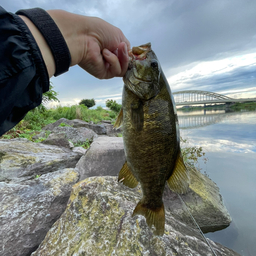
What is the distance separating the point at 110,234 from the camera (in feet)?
7.28

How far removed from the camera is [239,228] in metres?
4.17

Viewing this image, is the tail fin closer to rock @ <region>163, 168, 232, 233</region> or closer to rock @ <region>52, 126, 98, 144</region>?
rock @ <region>163, 168, 232, 233</region>

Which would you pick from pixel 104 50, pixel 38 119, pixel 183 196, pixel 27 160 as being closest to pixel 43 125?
pixel 38 119

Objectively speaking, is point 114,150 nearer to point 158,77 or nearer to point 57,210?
point 57,210

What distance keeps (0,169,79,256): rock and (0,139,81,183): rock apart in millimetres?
1211

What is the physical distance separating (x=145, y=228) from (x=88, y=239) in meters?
0.75

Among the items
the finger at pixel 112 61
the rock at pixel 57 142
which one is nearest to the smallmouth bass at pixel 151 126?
the finger at pixel 112 61

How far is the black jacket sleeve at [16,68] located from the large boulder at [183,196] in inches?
128

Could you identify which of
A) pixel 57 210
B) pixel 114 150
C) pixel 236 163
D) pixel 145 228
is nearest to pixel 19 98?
pixel 145 228

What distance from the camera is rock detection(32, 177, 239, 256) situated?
206 centimetres

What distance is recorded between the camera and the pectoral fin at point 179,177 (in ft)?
5.72

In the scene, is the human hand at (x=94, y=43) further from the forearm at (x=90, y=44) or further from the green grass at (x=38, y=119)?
the green grass at (x=38, y=119)

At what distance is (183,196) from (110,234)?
2.55 m

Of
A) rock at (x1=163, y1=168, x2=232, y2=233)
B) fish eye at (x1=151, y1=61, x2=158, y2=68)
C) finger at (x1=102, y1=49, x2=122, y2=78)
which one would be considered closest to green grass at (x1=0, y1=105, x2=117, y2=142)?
rock at (x1=163, y1=168, x2=232, y2=233)
